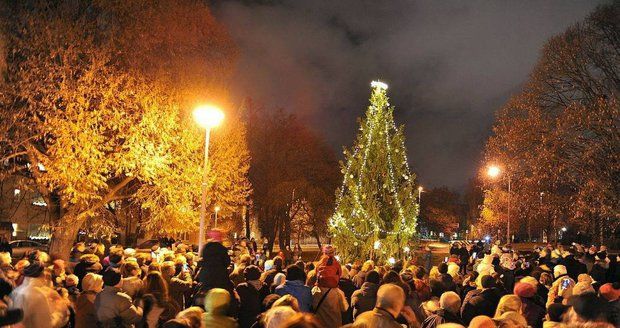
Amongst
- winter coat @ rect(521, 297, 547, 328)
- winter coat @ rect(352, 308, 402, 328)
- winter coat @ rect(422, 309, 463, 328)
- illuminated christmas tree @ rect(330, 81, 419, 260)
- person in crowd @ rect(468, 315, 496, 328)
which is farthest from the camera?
illuminated christmas tree @ rect(330, 81, 419, 260)

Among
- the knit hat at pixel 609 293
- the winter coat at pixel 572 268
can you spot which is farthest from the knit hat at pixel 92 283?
the winter coat at pixel 572 268

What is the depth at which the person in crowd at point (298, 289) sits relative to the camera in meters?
8.28

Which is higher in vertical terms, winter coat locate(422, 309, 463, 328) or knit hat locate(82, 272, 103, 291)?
knit hat locate(82, 272, 103, 291)

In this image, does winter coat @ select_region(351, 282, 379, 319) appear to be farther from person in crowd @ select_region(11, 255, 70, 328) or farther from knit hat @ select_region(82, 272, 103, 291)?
person in crowd @ select_region(11, 255, 70, 328)

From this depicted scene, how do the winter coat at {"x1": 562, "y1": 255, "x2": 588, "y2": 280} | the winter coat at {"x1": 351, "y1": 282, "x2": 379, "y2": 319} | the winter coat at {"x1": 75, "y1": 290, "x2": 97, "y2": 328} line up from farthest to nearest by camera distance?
the winter coat at {"x1": 562, "y1": 255, "x2": 588, "y2": 280}
the winter coat at {"x1": 351, "y1": 282, "x2": 379, "y2": 319}
the winter coat at {"x1": 75, "y1": 290, "x2": 97, "y2": 328}

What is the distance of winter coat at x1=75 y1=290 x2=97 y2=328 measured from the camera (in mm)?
7148

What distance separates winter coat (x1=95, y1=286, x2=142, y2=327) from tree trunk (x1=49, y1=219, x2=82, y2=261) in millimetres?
13542

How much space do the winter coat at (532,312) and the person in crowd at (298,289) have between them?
9.76 ft

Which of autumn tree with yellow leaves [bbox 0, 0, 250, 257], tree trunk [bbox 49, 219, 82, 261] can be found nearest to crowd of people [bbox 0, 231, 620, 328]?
autumn tree with yellow leaves [bbox 0, 0, 250, 257]

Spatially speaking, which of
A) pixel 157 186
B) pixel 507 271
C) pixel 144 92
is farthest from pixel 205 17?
pixel 507 271

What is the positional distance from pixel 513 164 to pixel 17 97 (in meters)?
21.5

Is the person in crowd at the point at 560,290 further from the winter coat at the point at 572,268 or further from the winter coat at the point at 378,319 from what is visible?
the winter coat at the point at 572,268

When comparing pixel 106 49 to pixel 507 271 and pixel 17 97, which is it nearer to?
pixel 17 97

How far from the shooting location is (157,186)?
65.4 ft
